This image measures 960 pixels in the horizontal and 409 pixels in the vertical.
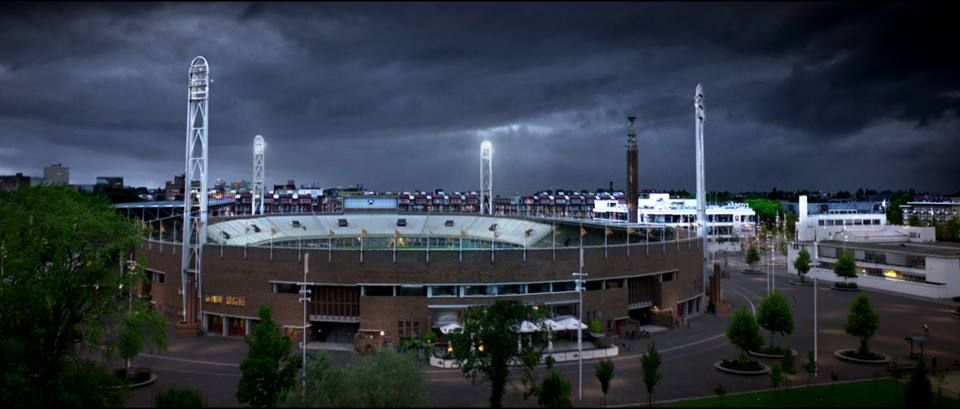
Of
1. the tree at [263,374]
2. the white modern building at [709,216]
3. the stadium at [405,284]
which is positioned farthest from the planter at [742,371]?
the white modern building at [709,216]

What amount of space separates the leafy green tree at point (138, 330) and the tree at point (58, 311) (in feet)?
2.49

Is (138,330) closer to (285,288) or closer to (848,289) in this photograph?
(285,288)

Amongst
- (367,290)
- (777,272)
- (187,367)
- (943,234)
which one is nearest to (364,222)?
(367,290)

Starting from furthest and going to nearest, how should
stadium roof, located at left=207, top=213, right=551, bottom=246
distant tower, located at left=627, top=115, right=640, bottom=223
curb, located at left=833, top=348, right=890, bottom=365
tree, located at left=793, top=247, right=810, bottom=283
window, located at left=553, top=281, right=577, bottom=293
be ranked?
distant tower, located at left=627, top=115, right=640, bottom=223
tree, located at left=793, top=247, right=810, bottom=283
stadium roof, located at left=207, top=213, right=551, bottom=246
window, located at left=553, top=281, right=577, bottom=293
curb, located at left=833, top=348, right=890, bottom=365

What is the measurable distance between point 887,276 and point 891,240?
897 inches

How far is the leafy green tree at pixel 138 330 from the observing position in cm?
3359

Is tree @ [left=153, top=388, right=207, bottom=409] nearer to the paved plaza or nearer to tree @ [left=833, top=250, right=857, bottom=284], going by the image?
the paved plaza

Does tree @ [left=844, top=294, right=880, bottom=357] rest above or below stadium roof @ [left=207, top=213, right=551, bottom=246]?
below

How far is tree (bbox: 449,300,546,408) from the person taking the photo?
31578mm

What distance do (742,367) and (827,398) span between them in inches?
253

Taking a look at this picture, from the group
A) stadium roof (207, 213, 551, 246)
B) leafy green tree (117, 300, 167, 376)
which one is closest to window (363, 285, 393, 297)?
leafy green tree (117, 300, 167, 376)

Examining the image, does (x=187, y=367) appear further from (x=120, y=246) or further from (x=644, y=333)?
(x=644, y=333)

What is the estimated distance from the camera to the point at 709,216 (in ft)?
484

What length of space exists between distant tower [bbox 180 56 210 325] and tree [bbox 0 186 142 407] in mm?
14723
